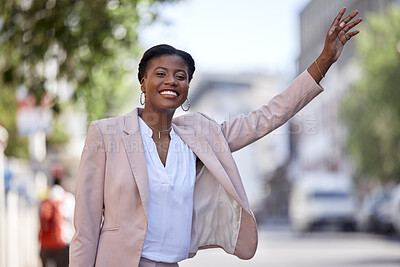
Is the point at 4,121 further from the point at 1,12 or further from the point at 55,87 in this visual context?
the point at 1,12

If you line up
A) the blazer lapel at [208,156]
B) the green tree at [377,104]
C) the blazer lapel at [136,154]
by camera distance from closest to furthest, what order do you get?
the blazer lapel at [136,154], the blazer lapel at [208,156], the green tree at [377,104]

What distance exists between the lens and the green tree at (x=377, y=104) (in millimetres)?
35719

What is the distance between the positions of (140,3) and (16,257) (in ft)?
17.1

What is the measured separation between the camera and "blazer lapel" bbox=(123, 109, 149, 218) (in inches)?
154

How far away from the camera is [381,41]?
3719 cm

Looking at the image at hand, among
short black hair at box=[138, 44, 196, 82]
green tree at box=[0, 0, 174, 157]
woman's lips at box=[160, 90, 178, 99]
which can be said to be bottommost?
woman's lips at box=[160, 90, 178, 99]

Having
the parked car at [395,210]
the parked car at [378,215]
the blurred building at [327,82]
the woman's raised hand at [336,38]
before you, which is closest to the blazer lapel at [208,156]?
the woman's raised hand at [336,38]

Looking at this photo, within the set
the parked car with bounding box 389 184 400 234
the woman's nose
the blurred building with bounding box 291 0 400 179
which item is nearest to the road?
the parked car with bounding box 389 184 400 234

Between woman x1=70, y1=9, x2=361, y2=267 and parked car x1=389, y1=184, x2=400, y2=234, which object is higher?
parked car x1=389, y1=184, x2=400, y2=234

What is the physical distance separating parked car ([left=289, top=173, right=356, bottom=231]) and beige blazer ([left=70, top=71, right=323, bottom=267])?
3281 cm

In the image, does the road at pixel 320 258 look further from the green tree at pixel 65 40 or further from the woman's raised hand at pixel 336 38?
the woman's raised hand at pixel 336 38

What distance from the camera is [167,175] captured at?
4.03 meters

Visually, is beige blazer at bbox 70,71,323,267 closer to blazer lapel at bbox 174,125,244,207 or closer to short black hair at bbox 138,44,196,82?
blazer lapel at bbox 174,125,244,207

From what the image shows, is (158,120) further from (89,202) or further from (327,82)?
(327,82)
